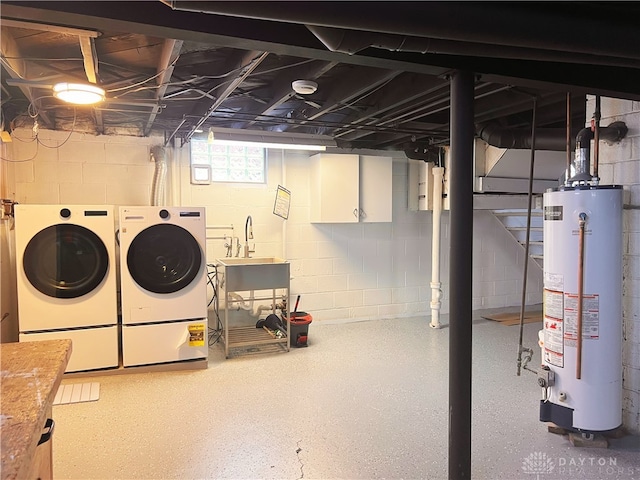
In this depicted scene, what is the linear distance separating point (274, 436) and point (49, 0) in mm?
2388

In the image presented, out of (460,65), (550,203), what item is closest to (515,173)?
(550,203)

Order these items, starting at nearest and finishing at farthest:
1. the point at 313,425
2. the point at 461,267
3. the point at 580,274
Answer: the point at 461,267, the point at 580,274, the point at 313,425

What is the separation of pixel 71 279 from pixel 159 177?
1.31 metres

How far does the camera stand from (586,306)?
235cm

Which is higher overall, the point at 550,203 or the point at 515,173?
the point at 515,173

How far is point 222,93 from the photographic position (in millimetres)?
3072

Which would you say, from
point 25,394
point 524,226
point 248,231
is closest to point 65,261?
point 248,231

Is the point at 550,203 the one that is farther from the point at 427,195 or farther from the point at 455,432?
the point at 427,195

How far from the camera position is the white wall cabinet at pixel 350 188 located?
197 inches

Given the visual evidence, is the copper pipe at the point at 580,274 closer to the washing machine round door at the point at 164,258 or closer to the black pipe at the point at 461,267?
the black pipe at the point at 461,267

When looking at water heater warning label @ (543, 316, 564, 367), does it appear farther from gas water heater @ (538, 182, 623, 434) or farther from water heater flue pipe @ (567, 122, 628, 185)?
water heater flue pipe @ (567, 122, 628, 185)

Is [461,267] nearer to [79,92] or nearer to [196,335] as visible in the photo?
[79,92]

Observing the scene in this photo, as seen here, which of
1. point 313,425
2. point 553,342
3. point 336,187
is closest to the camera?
point 553,342

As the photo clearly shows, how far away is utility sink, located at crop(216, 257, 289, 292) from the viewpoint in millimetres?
4062
